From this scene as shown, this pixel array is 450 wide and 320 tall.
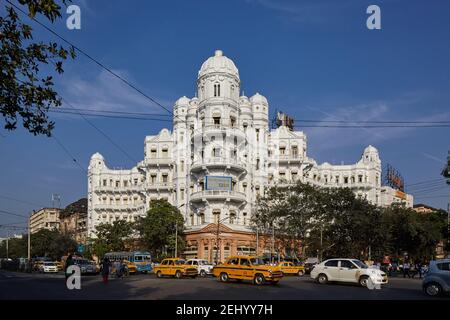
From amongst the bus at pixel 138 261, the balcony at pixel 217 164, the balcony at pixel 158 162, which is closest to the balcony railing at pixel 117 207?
the balcony at pixel 158 162

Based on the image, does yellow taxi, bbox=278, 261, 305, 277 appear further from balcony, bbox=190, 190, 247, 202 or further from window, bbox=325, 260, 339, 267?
balcony, bbox=190, 190, 247, 202

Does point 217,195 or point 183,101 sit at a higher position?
point 183,101

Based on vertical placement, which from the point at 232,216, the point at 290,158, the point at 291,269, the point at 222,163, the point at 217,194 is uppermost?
the point at 290,158

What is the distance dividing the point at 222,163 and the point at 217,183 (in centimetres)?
278

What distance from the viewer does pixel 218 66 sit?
70.4 m

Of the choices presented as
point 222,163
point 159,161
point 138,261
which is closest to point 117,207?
point 159,161

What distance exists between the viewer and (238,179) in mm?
70812

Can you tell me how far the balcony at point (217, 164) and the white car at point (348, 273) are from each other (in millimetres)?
36918

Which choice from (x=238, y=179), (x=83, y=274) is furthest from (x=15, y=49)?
(x=238, y=179)

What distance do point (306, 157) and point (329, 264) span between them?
4889 cm

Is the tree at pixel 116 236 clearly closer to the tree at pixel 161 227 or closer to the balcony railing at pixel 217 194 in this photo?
the tree at pixel 161 227
